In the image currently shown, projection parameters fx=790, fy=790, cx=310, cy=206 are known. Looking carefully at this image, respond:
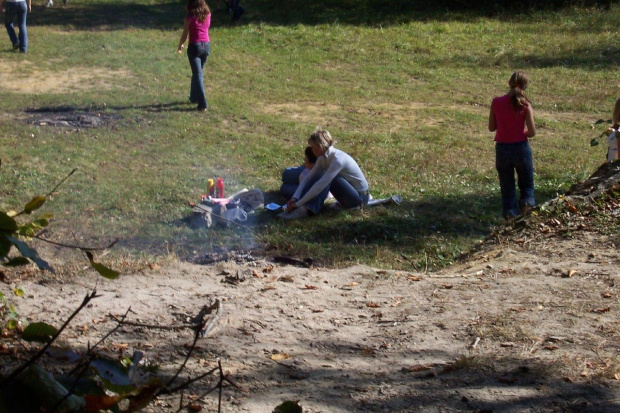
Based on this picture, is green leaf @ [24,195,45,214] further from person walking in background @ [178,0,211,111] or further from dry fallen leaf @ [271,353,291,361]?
person walking in background @ [178,0,211,111]


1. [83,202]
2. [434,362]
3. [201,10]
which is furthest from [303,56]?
[434,362]

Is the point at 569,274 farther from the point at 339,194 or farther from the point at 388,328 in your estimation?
the point at 339,194

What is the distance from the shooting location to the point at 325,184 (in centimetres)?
845

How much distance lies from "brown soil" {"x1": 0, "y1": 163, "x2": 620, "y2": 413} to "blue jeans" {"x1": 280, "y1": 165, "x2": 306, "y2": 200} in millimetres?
2221

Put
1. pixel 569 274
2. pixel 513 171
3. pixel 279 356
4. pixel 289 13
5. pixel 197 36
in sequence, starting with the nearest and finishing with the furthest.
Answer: pixel 279 356, pixel 569 274, pixel 513 171, pixel 197 36, pixel 289 13

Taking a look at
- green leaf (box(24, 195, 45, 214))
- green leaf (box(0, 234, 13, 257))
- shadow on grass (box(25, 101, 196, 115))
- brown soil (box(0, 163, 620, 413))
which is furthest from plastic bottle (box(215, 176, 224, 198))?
green leaf (box(0, 234, 13, 257))

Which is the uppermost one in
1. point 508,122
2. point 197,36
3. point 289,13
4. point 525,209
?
point 289,13

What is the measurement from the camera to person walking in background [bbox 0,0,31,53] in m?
16.0

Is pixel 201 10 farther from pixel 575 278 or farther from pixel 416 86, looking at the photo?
pixel 575 278

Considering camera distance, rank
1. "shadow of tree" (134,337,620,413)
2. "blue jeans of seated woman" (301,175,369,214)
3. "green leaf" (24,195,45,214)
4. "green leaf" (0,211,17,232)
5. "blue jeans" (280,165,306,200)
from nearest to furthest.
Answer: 1. "green leaf" (0,211,17,232)
2. "green leaf" (24,195,45,214)
3. "shadow of tree" (134,337,620,413)
4. "blue jeans of seated woman" (301,175,369,214)
5. "blue jeans" (280,165,306,200)

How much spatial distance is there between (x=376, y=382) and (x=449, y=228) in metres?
4.35

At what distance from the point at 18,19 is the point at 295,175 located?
9.73 meters

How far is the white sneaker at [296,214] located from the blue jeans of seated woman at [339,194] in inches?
3.8

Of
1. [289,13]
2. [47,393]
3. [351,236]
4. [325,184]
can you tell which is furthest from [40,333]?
[289,13]
